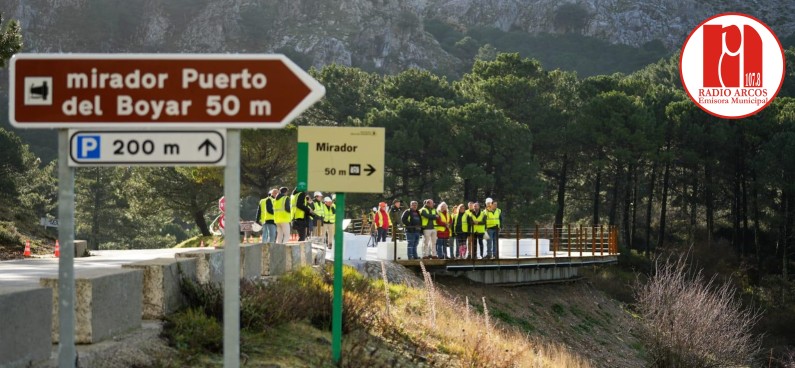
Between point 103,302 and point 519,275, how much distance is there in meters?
28.5

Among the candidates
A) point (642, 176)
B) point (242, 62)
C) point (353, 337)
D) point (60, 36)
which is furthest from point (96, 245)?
point (60, 36)

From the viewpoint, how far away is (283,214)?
82.1 feet

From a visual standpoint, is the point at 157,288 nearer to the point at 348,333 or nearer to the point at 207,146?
the point at 348,333

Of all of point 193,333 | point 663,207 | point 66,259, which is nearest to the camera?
point 66,259

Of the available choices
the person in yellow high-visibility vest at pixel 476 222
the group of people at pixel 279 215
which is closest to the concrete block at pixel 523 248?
the person in yellow high-visibility vest at pixel 476 222

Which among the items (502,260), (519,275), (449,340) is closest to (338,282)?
(449,340)

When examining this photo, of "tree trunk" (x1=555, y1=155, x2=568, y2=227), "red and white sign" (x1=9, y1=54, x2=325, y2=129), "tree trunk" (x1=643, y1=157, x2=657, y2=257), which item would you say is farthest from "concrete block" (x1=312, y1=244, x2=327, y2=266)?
"tree trunk" (x1=555, y1=155, x2=568, y2=227)

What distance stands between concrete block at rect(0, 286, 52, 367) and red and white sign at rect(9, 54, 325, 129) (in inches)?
55.7

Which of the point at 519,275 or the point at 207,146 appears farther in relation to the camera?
the point at 519,275

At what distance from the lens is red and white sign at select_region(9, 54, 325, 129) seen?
6.58 metres

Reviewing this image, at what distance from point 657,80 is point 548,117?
1226 inches

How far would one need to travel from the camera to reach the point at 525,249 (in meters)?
40.9

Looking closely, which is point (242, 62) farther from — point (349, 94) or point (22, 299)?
point (349, 94)

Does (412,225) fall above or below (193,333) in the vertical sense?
above
